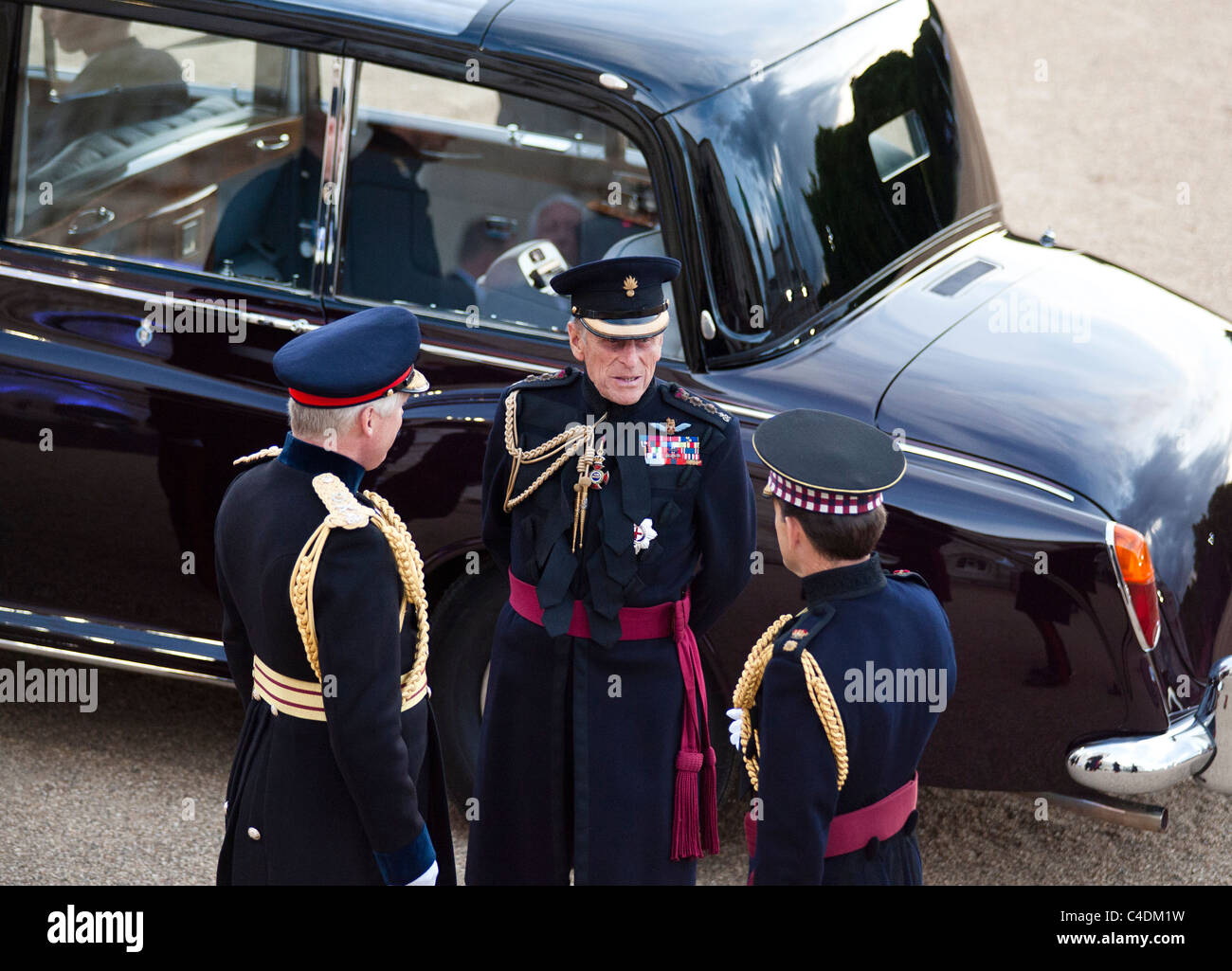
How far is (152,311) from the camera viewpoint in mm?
4184

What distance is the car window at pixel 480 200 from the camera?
426cm

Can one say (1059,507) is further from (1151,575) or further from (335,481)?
(335,481)

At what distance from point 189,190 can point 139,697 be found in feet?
5.33

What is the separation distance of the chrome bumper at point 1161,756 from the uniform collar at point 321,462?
1923mm

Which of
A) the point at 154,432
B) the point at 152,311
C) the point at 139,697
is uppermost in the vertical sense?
the point at 152,311

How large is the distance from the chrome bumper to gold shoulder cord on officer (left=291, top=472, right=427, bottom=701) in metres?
1.75

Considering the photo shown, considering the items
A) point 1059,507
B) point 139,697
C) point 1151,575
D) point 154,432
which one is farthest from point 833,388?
point 139,697

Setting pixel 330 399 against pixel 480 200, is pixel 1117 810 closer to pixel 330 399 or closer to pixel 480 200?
pixel 330 399

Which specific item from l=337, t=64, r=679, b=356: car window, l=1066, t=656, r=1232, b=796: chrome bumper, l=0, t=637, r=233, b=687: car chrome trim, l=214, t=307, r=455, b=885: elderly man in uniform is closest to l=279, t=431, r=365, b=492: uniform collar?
l=214, t=307, r=455, b=885: elderly man in uniform

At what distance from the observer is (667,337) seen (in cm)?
404

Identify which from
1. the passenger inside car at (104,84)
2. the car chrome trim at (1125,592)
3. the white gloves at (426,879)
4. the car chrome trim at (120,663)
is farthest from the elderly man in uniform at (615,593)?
the passenger inside car at (104,84)

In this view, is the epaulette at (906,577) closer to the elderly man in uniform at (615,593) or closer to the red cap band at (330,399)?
the elderly man in uniform at (615,593)

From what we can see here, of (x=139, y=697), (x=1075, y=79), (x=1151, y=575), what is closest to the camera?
(x=1151, y=575)

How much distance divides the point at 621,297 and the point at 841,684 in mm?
1011
